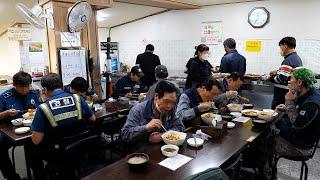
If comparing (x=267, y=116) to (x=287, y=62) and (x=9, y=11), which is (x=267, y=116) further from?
(x=9, y=11)

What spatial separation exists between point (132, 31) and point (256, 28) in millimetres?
3261

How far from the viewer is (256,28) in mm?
5312

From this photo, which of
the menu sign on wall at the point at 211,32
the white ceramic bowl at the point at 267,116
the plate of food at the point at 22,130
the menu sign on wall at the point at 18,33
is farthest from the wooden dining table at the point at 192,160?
the menu sign on wall at the point at 18,33

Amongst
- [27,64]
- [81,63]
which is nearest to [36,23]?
[81,63]

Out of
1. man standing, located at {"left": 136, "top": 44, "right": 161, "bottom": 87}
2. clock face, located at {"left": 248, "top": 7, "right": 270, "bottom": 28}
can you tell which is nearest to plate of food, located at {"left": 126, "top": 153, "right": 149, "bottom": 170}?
man standing, located at {"left": 136, "top": 44, "right": 161, "bottom": 87}

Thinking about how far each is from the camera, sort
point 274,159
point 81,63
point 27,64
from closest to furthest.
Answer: point 274,159 → point 81,63 → point 27,64

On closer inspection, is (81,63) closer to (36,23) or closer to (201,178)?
(36,23)

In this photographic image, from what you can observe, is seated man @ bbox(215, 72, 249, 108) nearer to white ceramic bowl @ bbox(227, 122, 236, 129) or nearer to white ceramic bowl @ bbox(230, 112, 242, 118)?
white ceramic bowl @ bbox(230, 112, 242, 118)

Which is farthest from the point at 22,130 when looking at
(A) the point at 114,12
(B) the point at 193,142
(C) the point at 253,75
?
(A) the point at 114,12

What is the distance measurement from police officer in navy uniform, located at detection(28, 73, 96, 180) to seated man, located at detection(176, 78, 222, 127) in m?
0.96

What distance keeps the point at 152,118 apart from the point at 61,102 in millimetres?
830

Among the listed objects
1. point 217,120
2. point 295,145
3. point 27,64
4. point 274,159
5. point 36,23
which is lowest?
point 274,159

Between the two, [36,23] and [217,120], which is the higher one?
[36,23]

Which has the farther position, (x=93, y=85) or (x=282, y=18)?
(x=282, y=18)
